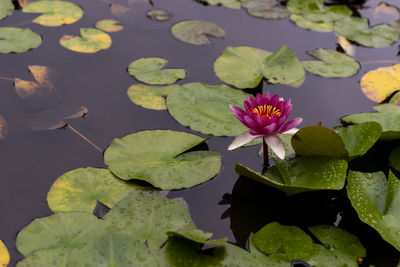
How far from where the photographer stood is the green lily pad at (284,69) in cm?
274

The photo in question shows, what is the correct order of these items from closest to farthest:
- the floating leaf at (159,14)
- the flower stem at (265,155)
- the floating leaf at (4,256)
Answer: the floating leaf at (4,256), the flower stem at (265,155), the floating leaf at (159,14)

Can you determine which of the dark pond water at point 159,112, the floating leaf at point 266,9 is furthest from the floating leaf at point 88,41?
the floating leaf at point 266,9

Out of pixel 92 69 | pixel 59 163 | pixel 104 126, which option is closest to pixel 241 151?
pixel 104 126

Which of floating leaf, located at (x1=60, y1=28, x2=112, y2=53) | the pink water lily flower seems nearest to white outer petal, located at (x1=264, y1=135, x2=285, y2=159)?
the pink water lily flower

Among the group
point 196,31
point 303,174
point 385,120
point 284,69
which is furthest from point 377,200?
point 196,31

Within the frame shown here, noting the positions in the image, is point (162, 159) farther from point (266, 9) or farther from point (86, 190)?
point (266, 9)

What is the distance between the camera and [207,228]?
1827 millimetres

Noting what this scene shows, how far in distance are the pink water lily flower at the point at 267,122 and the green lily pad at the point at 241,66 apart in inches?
25.4

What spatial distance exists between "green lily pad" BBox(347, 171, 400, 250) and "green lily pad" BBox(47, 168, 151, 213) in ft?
3.10

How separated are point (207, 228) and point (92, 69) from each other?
1.40m

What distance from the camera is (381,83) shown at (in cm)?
279

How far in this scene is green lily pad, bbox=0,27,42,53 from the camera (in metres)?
2.78

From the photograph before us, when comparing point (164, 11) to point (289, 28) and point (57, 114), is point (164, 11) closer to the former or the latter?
point (289, 28)

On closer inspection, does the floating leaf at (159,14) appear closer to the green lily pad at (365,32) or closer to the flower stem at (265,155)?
the green lily pad at (365,32)
